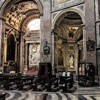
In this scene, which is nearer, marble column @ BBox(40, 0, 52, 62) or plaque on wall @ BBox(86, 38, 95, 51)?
plaque on wall @ BBox(86, 38, 95, 51)

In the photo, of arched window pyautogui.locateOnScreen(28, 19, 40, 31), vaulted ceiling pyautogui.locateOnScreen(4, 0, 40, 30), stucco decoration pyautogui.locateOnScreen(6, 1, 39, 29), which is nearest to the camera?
Answer: stucco decoration pyautogui.locateOnScreen(6, 1, 39, 29)

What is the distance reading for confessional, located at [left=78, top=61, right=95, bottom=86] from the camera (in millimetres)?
11644

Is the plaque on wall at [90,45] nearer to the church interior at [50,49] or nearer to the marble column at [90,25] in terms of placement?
the church interior at [50,49]

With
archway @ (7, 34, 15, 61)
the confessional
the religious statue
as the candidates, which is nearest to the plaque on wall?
the confessional

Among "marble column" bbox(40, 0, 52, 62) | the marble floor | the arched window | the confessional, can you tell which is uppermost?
the arched window

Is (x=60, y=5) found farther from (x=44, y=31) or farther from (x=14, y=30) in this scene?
(x=14, y=30)

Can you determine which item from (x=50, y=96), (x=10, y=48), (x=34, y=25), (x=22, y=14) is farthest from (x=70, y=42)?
(x=50, y=96)

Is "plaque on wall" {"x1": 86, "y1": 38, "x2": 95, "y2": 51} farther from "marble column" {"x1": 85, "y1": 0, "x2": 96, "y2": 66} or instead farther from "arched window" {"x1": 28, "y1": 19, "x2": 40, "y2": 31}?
"arched window" {"x1": 28, "y1": 19, "x2": 40, "y2": 31}

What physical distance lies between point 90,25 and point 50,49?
13.1ft

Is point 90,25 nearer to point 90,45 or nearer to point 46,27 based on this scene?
point 90,45

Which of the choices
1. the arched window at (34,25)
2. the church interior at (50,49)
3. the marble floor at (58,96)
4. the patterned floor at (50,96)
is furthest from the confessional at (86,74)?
the arched window at (34,25)

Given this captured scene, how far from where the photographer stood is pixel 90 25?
13773 millimetres

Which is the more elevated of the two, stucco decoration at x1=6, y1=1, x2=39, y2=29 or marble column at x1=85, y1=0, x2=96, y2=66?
stucco decoration at x1=6, y1=1, x2=39, y2=29

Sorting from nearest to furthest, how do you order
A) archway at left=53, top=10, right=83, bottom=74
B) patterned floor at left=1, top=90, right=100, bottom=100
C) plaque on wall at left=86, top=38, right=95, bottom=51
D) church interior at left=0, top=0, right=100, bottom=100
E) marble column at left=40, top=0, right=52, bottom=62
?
patterned floor at left=1, top=90, right=100, bottom=100 < church interior at left=0, top=0, right=100, bottom=100 < plaque on wall at left=86, top=38, right=95, bottom=51 < marble column at left=40, top=0, right=52, bottom=62 < archway at left=53, top=10, right=83, bottom=74
